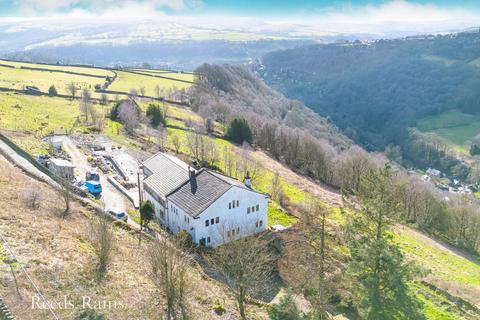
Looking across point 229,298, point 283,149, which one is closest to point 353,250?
point 229,298

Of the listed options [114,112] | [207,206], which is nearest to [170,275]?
[207,206]

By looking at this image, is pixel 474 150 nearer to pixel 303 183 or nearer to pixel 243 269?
pixel 303 183

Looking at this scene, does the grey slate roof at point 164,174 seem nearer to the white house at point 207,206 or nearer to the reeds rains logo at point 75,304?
the white house at point 207,206

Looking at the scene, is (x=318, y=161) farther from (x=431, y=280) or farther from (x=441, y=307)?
(x=441, y=307)

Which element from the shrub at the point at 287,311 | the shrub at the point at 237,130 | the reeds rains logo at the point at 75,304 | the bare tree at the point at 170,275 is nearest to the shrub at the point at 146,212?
the bare tree at the point at 170,275

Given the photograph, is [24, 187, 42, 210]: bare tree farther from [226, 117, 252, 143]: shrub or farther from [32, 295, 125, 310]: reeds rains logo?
[226, 117, 252, 143]: shrub

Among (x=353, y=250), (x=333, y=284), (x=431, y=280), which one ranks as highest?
(x=353, y=250)

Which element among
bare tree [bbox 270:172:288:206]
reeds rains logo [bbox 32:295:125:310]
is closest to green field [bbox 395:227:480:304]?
bare tree [bbox 270:172:288:206]
